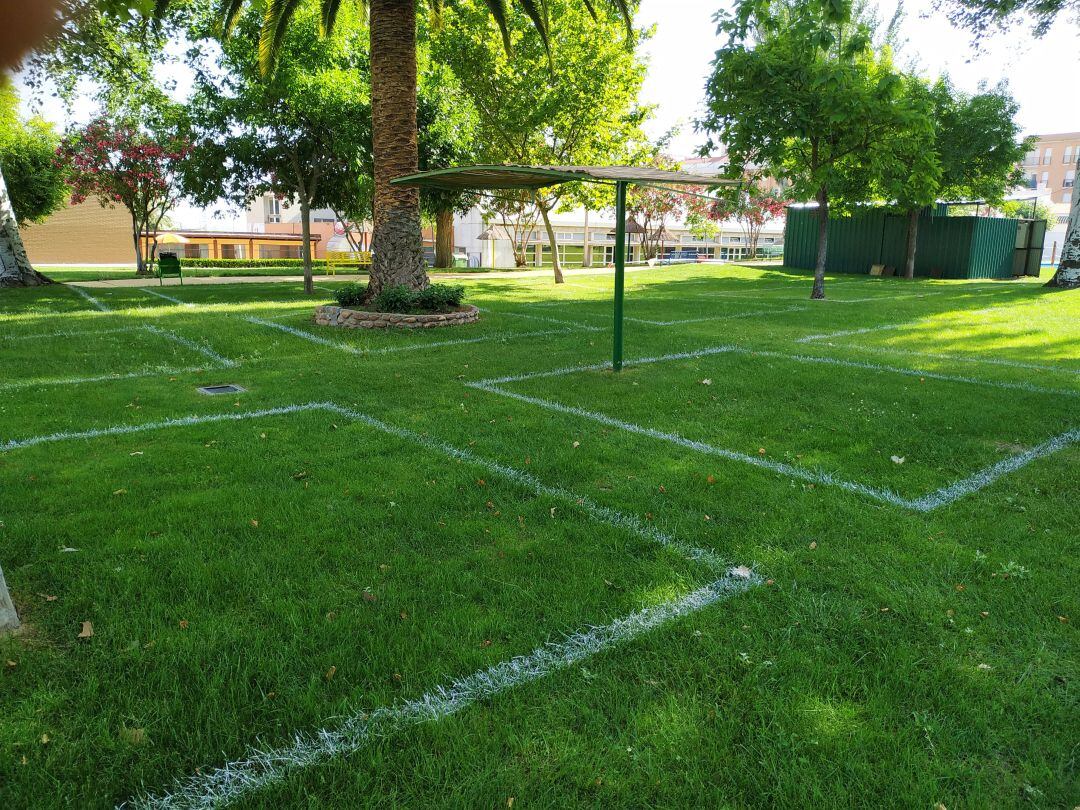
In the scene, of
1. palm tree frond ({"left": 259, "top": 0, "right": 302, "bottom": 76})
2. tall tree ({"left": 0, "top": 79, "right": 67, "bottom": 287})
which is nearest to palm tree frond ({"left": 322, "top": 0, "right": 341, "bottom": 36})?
palm tree frond ({"left": 259, "top": 0, "right": 302, "bottom": 76})

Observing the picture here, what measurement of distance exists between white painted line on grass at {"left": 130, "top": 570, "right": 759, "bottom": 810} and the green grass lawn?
0.05ft

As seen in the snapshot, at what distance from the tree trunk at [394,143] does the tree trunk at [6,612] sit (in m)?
9.70

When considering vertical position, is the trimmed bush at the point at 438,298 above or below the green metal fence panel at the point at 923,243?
below

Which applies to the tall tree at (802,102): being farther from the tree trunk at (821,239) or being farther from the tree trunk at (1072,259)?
the tree trunk at (1072,259)

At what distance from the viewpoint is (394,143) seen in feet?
40.1

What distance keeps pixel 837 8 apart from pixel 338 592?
585 centimetres

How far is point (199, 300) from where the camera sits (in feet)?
52.4

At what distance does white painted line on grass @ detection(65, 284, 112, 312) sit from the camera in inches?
545

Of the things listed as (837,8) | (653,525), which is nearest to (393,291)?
(837,8)

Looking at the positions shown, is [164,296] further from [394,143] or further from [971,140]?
[971,140]

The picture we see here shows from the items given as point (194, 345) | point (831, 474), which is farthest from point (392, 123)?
point (831, 474)

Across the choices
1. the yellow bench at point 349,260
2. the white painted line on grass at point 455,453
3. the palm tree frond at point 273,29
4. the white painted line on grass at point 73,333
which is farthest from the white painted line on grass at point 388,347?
the yellow bench at point 349,260

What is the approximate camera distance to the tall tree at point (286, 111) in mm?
15938

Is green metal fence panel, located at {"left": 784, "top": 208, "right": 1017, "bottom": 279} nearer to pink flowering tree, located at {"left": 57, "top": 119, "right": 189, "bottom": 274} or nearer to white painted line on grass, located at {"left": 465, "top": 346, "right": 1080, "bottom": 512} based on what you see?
white painted line on grass, located at {"left": 465, "top": 346, "right": 1080, "bottom": 512}
